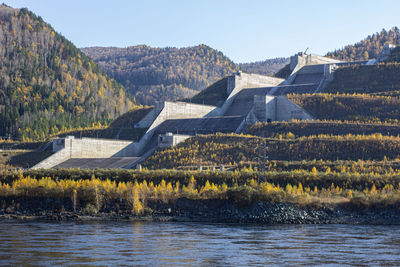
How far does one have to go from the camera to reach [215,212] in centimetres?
6700

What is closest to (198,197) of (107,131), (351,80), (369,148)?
(369,148)

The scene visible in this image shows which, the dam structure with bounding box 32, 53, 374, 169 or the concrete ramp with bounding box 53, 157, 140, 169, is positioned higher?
the dam structure with bounding box 32, 53, 374, 169

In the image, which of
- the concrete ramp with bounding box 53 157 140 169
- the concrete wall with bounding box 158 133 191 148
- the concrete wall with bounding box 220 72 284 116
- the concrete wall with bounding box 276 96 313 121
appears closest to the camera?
the concrete ramp with bounding box 53 157 140 169

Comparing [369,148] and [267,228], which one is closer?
[267,228]

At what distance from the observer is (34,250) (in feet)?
142

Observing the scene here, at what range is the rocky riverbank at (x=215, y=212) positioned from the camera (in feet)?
213

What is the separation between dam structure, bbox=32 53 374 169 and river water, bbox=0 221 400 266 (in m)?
47.5

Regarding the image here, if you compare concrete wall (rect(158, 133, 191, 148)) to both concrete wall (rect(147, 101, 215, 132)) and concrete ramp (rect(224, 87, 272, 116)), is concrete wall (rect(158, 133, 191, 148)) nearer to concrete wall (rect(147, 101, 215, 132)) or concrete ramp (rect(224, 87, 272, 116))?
concrete wall (rect(147, 101, 215, 132))

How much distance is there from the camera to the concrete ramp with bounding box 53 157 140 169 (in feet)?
341

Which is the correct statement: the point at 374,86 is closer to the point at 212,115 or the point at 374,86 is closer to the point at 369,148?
the point at 212,115

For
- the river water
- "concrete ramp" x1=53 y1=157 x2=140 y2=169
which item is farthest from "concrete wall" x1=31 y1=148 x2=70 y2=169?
the river water

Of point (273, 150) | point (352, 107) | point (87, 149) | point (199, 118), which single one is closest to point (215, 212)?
point (273, 150)

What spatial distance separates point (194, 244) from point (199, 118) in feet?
261

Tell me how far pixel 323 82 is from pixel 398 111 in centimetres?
2751
